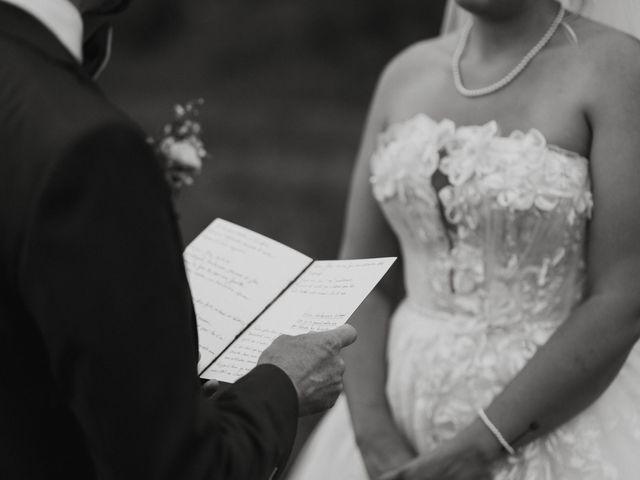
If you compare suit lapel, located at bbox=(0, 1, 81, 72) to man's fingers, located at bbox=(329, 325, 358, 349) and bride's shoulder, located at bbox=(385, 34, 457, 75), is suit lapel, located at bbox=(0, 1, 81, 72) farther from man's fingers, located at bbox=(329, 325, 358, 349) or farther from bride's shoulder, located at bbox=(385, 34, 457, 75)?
bride's shoulder, located at bbox=(385, 34, 457, 75)

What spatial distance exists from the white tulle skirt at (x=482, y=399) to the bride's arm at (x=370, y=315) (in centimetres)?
4

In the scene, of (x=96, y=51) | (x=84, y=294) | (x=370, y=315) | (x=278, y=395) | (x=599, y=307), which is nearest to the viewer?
(x=84, y=294)

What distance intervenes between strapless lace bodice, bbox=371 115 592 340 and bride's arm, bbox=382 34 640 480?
8 centimetres

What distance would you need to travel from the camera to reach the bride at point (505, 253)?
91.9 inches

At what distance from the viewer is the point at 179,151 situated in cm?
271

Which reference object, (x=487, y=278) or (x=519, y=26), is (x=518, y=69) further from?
(x=487, y=278)

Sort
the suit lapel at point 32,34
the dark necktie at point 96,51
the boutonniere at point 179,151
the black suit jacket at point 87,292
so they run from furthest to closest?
the boutonniere at point 179,151, the dark necktie at point 96,51, the suit lapel at point 32,34, the black suit jacket at point 87,292

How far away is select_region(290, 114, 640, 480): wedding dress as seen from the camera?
7.91ft

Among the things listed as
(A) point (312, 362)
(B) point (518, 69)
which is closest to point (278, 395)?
(A) point (312, 362)

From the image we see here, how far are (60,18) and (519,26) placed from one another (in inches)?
54.2

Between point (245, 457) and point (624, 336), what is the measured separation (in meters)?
1.15

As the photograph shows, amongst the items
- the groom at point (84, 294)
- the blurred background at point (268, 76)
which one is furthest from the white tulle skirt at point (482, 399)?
the blurred background at point (268, 76)

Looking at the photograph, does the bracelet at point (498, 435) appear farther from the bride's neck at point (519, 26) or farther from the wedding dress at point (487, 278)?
the bride's neck at point (519, 26)

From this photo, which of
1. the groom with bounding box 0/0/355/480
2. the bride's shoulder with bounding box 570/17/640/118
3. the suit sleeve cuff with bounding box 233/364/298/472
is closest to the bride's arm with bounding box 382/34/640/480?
the bride's shoulder with bounding box 570/17/640/118
